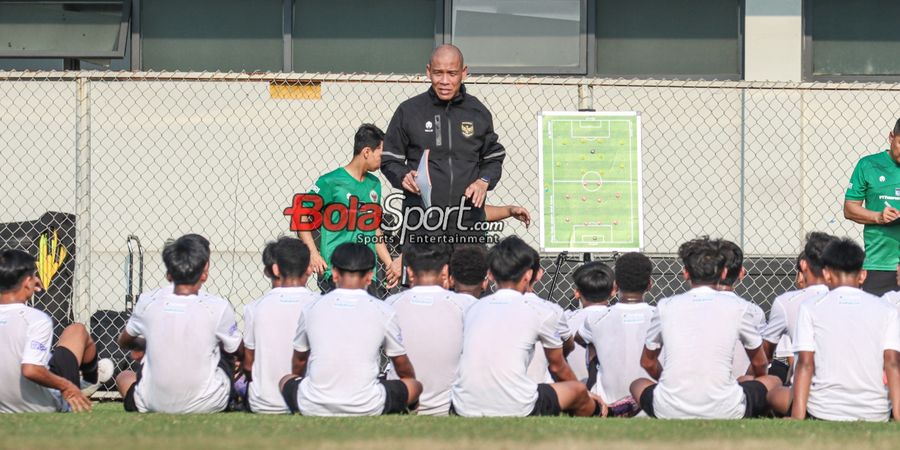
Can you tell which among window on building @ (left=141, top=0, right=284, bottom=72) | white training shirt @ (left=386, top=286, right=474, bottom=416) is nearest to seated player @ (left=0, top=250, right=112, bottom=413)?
white training shirt @ (left=386, top=286, right=474, bottom=416)

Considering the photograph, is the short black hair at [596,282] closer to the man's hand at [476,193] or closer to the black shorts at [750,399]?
the man's hand at [476,193]

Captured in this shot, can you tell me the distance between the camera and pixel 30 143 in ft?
33.3

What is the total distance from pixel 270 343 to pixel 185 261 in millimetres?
625

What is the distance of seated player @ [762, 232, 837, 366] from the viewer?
262 inches

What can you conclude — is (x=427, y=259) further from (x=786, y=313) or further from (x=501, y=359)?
(x=786, y=313)

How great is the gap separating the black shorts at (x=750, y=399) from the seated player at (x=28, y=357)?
284cm

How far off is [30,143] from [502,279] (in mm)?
5487

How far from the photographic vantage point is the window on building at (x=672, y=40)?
35.2 ft

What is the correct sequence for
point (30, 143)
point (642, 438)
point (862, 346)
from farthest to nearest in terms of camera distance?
point (30, 143) < point (862, 346) < point (642, 438)

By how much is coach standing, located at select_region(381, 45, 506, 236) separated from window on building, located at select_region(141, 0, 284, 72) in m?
3.80

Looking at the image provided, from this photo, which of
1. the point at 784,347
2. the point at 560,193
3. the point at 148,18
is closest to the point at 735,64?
the point at 560,193

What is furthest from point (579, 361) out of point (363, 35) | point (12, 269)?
point (363, 35)

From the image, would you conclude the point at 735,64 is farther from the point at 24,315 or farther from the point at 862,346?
the point at 24,315

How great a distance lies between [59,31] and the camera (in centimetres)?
1085
